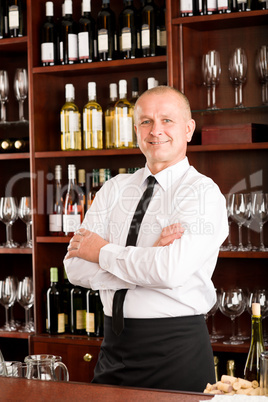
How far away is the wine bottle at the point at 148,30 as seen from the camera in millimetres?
2744

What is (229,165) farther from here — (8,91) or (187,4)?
(8,91)

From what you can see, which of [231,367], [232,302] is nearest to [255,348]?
[232,302]

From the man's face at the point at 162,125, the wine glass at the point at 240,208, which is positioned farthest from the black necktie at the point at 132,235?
the wine glass at the point at 240,208

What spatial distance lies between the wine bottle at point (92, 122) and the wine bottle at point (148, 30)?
12.5 inches

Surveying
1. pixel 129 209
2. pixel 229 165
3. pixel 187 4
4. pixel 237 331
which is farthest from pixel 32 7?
pixel 237 331

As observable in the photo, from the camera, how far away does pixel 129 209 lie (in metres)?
1.98

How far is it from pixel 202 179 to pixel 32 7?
156 centimetres

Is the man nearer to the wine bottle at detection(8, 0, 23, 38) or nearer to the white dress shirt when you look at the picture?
the white dress shirt

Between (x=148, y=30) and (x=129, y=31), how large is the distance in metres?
0.10

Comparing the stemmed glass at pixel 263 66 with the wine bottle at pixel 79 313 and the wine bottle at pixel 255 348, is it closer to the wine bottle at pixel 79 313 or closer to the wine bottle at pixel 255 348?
the wine bottle at pixel 79 313

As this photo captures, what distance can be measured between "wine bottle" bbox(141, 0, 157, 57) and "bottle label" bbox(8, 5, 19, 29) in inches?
27.2

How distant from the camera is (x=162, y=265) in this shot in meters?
1.72

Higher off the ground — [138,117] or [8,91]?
[8,91]

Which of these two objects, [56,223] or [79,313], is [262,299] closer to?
[79,313]
